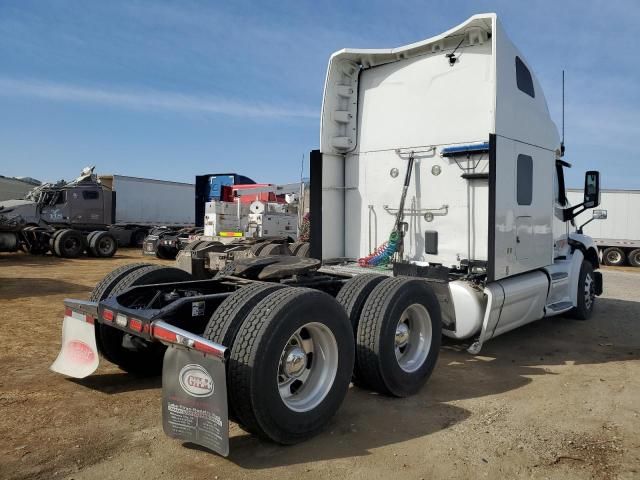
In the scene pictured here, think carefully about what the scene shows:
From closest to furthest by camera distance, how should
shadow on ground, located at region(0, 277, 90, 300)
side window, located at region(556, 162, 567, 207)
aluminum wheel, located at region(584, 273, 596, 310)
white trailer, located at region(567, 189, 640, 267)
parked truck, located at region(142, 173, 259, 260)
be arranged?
side window, located at region(556, 162, 567, 207), aluminum wheel, located at region(584, 273, 596, 310), shadow on ground, located at region(0, 277, 90, 300), parked truck, located at region(142, 173, 259, 260), white trailer, located at region(567, 189, 640, 267)

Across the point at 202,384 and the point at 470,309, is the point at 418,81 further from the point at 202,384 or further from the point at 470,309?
the point at 202,384

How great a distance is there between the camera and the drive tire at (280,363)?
10.5 ft

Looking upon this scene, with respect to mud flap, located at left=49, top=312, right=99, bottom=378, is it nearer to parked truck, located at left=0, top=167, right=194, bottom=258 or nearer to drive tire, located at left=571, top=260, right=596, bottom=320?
drive tire, located at left=571, top=260, right=596, bottom=320

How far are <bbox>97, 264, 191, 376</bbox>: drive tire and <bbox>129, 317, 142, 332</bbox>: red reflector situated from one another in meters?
0.88

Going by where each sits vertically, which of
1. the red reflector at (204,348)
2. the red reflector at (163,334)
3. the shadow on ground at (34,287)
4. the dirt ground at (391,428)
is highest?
the red reflector at (163,334)

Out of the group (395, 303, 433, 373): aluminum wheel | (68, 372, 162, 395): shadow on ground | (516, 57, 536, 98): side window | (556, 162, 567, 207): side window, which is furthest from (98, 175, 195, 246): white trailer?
(395, 303, 433, 373): aluminum wheel

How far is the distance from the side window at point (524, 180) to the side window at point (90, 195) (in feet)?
74.1

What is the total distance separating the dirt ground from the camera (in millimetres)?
3180

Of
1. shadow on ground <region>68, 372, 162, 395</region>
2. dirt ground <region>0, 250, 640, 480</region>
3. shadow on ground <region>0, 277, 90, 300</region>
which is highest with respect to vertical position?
shadow on ground <region>0, 277, 90, 300</region>

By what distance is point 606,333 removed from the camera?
7.61 meters

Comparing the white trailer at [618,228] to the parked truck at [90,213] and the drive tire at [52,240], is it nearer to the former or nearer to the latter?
the parked truck at [90,213]

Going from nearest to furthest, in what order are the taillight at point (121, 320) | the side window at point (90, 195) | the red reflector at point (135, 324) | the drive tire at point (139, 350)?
the red reflector at point (135, 324) < the taillight at point (121, 320) < the drive tire at point (139, 350) < the side window at point (90, 195)

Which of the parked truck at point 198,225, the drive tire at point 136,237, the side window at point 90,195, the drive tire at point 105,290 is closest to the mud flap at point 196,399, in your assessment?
the drive tire at point 105,290

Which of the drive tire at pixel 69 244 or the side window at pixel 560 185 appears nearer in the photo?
the side window at pixel 560 185
